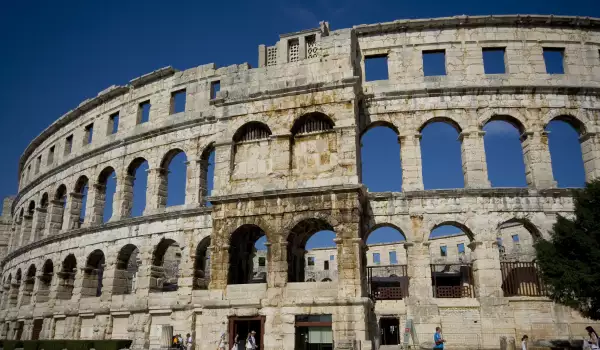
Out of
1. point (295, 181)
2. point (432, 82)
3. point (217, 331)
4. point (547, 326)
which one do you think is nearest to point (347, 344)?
point (217, 331)

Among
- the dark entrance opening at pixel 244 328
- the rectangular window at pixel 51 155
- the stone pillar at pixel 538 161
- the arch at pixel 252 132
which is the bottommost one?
the dark entrance opening at pixel 244 328

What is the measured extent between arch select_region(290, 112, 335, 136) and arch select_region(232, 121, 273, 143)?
3.68 ft

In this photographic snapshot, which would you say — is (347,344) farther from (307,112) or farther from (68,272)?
(68,272)

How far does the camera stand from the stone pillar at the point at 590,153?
63.7ft

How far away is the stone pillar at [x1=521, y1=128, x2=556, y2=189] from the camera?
63.0 feet

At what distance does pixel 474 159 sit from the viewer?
19625mm

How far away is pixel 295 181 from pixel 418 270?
19.4 feet

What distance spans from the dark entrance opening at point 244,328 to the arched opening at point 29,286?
1785 centimetres

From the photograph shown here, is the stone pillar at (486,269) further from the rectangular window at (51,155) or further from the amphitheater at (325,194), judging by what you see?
the rectangular window at (51,155)

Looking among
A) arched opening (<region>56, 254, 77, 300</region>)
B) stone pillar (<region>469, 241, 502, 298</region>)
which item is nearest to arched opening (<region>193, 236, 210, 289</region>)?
arched opening (<region>56, 254, 77, 300</region>)

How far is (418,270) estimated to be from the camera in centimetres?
1834

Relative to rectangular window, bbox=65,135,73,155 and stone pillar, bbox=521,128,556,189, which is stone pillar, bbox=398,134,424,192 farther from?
rectangular window, bbox=65,135,73,155

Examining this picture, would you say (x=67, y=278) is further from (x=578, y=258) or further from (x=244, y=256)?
(x=578, y=258)

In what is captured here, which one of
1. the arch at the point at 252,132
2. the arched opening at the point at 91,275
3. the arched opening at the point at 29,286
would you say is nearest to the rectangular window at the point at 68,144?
the arched opening at the point at 29,286
